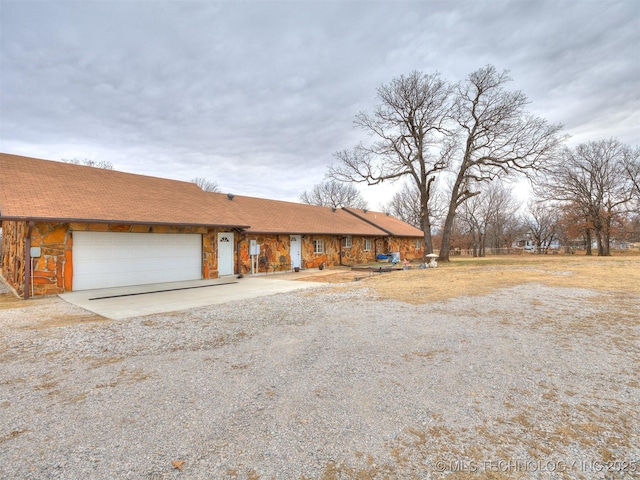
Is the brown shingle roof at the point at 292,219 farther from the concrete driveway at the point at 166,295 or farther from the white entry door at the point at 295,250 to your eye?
the concrete driveway at the point at 166,295

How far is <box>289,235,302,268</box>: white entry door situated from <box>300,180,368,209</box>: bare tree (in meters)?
28.0

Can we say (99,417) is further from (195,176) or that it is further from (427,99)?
(195,176)

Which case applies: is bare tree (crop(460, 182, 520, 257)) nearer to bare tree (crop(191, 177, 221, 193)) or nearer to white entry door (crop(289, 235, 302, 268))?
white entry door (crop(289, 235, 302, 268))

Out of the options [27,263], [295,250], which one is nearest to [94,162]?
[295,250]

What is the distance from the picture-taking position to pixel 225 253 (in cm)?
1448

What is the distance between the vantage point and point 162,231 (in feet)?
40.0

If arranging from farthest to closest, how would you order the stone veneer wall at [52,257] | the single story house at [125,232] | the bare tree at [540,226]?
the bare tree at [540,226] → the single story house at [125,232] → the stone veneer wall at [52,257]

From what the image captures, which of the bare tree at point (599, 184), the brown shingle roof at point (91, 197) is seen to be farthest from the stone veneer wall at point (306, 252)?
the bare tree at point (599, 184)

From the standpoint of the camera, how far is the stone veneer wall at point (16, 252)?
9.73 metres

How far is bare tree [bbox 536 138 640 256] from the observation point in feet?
97.3

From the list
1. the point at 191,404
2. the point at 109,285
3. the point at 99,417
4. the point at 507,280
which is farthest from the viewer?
the point at 507,280

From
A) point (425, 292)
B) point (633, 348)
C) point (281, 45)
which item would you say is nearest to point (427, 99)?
point (281, 45)

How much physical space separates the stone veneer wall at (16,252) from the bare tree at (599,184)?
36573 millimetres

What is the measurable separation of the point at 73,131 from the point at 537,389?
22395 millimetres
